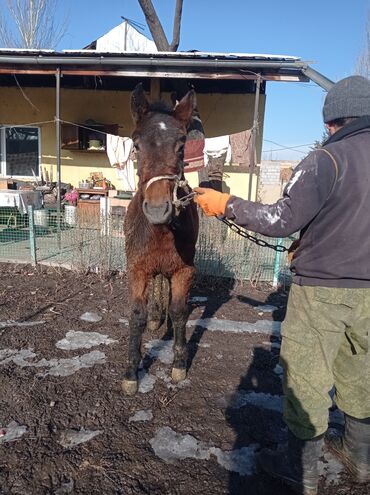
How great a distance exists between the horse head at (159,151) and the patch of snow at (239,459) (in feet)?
5.09

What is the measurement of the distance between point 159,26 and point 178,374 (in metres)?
13.6

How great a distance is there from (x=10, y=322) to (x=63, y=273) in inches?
80.1

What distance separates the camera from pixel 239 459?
244cm

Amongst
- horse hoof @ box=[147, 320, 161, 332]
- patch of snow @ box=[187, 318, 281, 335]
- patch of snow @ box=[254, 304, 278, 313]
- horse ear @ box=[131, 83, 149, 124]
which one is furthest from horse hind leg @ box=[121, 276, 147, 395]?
patch of snow @ box=[254, 304, 278, 313]

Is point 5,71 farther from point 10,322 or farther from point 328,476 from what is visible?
point 328,476

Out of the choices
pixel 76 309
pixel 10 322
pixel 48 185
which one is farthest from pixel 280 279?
pixel 48 185

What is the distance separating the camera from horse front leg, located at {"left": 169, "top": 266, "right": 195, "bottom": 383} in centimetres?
335

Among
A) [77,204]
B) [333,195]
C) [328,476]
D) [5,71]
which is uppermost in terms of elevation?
[5,71]

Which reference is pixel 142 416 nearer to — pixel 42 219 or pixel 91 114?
pixel 42 219

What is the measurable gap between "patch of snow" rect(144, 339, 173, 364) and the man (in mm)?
1608

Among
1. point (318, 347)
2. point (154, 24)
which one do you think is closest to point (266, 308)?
point (318, 347)

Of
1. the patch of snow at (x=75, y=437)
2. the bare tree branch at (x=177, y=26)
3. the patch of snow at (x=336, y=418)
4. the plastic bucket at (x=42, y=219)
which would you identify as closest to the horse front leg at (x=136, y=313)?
the patch of snow at (x=75, y=437)

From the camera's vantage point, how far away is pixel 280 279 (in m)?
6.45

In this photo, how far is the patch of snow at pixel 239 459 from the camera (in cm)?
235
